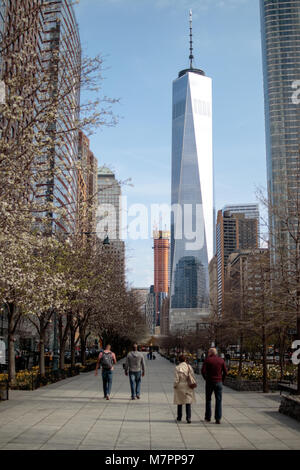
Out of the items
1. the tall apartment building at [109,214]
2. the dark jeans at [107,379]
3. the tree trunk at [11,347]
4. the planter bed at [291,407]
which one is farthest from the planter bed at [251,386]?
the tree trunk at [11,347]

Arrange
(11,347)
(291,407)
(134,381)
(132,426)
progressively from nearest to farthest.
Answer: (132,426)
(291,407)
(134,381)
(11,347)

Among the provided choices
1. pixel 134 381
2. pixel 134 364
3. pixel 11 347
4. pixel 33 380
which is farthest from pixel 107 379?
pixel 11 347

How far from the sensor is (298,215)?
17.3m

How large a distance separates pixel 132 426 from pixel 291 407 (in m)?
4.70

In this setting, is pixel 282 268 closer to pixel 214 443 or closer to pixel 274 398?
pixel 274 398

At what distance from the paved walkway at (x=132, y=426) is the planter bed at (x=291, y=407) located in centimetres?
21

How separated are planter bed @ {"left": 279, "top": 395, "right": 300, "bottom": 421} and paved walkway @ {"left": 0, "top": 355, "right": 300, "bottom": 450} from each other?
0.21 metres

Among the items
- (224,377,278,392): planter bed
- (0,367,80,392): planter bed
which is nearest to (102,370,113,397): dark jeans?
(0,367,80,392): planter bed

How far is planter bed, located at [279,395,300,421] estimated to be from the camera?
1314 cm

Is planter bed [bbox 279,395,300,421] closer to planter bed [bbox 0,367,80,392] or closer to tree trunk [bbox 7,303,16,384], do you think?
planter bed [bbox 0,367,80,392]

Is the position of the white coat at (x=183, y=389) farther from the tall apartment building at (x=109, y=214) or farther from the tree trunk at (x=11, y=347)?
the tree trunk at (x=11, y=347)

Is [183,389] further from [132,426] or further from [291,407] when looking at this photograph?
[291,407]

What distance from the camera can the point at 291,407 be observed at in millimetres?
13781
